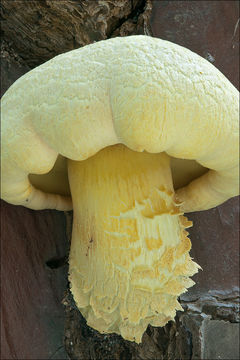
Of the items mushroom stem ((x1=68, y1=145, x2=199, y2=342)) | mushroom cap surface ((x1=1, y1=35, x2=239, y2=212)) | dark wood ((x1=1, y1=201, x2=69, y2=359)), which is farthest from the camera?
dark wood ((x1=1, y1=201, x2=69, y2=359))

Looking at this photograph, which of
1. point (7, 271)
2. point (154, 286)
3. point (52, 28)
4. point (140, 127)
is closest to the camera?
point (140, 127)

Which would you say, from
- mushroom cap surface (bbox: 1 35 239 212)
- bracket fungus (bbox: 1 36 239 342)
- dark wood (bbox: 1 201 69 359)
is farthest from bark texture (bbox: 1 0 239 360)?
mushroom cap surface (bbox: 1 35 239 212)

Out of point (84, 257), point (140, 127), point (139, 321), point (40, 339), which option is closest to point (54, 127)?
point (140, 127)

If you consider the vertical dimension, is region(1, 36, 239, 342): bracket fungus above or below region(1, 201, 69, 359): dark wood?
above

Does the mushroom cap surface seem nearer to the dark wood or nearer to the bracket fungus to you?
the bracket fungus

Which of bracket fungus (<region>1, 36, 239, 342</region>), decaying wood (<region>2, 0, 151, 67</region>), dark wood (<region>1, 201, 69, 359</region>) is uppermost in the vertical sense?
decaying wood (<region>2, 0, 151, 67</region>)

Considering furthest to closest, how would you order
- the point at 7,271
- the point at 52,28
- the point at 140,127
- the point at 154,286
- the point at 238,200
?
1. the point at 238,200
2. the point at 52,28
3. the point at 7,271
4. the point at 154,286
5. the point at 140,127

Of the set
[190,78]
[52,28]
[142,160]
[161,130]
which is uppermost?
[52,28]

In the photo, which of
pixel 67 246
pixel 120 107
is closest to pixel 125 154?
pixel 120 107

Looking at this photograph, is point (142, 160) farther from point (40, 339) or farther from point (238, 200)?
point (40, 339)
